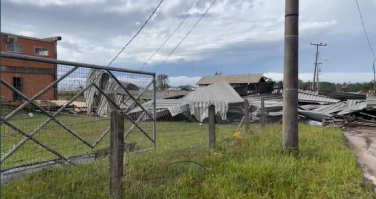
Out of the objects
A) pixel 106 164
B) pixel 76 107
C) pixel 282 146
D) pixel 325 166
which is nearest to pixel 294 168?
pixel 325 166

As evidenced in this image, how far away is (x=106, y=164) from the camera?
193 inches

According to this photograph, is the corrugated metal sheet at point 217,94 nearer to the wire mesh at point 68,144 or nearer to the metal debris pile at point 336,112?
the metal debris pile at point 336,112

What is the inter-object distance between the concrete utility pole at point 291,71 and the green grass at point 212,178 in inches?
22.4

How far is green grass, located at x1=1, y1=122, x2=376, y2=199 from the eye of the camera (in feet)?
12.8

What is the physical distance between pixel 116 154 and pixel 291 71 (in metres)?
4.29

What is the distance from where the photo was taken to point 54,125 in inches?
203

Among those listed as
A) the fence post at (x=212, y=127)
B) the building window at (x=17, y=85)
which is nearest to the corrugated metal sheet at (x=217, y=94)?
the fence post at (x=212, y=127)

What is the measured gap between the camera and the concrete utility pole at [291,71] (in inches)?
251

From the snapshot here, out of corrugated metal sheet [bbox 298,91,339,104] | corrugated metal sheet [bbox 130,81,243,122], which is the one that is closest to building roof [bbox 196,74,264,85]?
corrugated metal sheet [bbox 298,91,339,104]

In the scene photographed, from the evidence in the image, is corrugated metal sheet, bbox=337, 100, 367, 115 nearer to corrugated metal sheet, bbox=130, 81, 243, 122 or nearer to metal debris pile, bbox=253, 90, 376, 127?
metal debris pile, bbox=253, 90, 376, 127

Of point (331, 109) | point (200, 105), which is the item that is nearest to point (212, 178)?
point (200, 105)

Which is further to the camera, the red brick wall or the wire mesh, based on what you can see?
the red brick wall

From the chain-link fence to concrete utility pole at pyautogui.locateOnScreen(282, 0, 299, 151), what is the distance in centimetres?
308

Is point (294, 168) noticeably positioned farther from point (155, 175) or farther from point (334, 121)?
point (334, 121)
